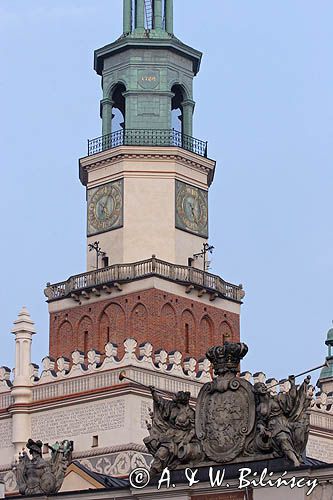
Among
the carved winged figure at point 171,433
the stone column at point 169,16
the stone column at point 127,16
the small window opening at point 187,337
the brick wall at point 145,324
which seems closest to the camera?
the carved winged figure at point 171,433

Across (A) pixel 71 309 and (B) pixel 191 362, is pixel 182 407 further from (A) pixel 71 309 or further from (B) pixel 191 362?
(A) pixel 71 309

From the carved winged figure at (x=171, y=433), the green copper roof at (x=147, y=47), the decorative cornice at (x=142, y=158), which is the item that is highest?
the green copper roof at (x=147, y=47)

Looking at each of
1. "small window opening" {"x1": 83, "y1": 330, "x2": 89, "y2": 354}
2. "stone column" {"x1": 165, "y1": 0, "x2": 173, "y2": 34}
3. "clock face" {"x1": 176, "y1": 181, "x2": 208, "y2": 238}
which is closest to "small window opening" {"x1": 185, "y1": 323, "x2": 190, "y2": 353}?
"small window opening" {"x1": 83, "y1": 330, "x2": 89, "y2": 354}

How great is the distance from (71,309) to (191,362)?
9.85m

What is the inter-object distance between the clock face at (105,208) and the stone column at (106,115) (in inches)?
133

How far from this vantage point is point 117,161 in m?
86.2

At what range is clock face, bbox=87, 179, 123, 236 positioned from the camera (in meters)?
85.4

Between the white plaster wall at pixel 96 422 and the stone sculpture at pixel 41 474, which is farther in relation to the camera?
the white plaster wall at pixel 96 422

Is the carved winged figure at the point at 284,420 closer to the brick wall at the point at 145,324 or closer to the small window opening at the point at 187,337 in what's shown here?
the brick wall at the point at 145,324

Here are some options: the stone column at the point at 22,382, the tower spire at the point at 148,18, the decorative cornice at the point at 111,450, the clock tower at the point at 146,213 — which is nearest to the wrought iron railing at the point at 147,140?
the clock tower at the point at 146,213

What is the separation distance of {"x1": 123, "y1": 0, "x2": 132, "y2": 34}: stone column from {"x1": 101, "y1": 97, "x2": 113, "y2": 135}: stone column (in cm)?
419

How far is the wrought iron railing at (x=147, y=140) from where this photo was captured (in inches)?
3401

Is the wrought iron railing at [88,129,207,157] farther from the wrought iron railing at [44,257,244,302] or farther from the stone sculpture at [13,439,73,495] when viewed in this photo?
the stone sculpture at [13,439,73,495]

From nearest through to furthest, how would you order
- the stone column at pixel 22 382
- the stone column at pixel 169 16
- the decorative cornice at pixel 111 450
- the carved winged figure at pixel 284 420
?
the carved winged figure at pixel 284 420, the decorative cornice at pixel 111 450, the stone column at pixel 22 382, the stone column at pixel 169 16
